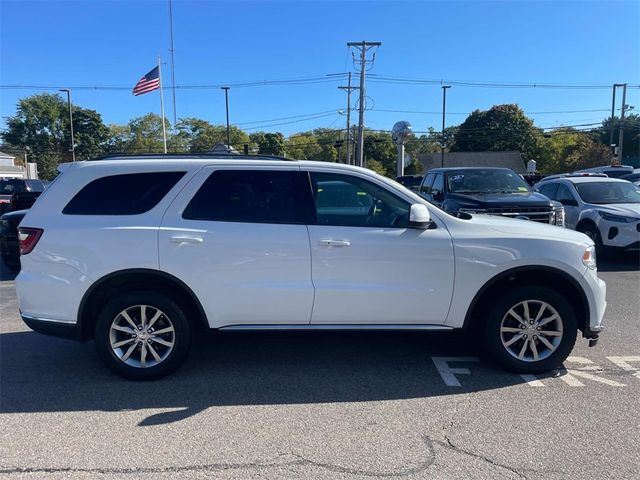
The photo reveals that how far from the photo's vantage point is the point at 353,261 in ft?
13.3

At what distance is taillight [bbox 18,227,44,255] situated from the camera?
4.02 metres

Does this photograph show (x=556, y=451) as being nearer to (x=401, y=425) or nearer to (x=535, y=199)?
(x=401, y=425)

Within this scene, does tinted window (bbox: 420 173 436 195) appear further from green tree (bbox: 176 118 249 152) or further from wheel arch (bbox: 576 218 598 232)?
green tree (bbox: 176 118 249 152)

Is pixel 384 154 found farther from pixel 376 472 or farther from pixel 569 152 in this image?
pixel 376 472

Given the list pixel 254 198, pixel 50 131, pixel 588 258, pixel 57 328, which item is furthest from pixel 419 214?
pixel 50 131

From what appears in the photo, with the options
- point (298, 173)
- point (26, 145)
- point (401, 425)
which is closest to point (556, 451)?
point (401, 425)

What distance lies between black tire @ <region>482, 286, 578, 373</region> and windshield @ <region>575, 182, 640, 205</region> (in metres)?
7.50

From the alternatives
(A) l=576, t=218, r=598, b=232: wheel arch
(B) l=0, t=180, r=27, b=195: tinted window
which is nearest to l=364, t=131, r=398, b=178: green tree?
(B) l=0, t=180, r=27, b=195: tinted window

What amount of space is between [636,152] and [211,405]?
99160 millimetres

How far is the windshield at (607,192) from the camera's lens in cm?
1057

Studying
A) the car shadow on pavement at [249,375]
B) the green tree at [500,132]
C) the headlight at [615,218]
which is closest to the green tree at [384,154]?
the green tree at [500,132]

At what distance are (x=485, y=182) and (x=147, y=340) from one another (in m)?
7.70

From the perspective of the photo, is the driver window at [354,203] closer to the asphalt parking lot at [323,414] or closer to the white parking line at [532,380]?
the asphalt parking lot at [323,414]

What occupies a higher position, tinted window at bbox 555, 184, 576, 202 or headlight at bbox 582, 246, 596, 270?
tinted window at bbox 555, 184, 576, 202
